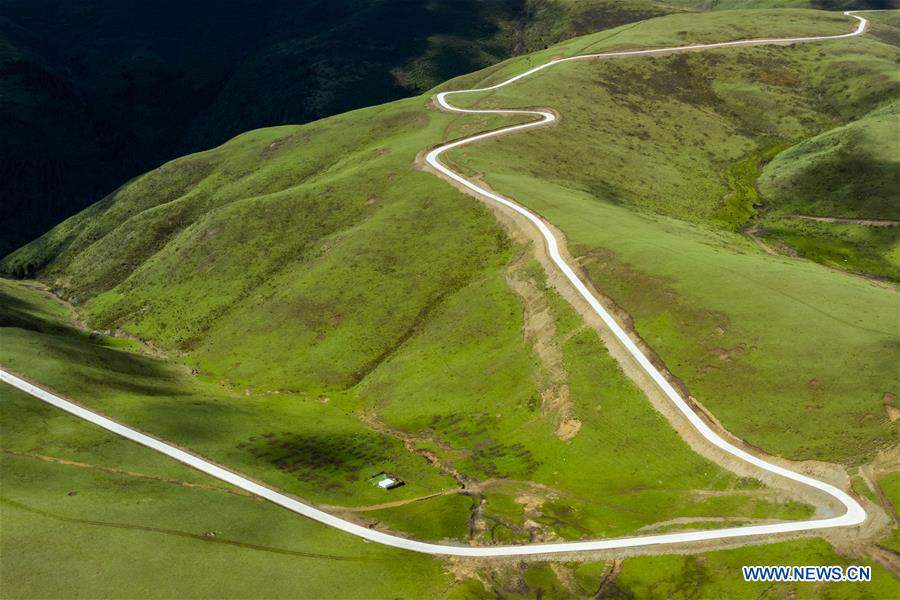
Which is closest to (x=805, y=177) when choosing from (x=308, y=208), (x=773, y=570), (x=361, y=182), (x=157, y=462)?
(x=361, y=182)

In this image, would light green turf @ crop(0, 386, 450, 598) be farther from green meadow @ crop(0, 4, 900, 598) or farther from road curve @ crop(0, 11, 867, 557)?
road curve @ crop(0, 11, 867, 557)

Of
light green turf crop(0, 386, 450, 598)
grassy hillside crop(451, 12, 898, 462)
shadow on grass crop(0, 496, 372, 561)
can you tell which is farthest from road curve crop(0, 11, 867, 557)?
shadow on grass crop(0, 496, 372, 561)

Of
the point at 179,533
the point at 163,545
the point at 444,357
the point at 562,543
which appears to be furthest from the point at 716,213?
the point at 163,545

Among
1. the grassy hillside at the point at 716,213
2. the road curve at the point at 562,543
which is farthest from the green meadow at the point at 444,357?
the road curve at the point at 562,543

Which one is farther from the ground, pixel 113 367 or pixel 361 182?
pixel 361 182

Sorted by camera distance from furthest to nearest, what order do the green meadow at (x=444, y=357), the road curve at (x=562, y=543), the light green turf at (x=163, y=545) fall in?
the green meadow at (x=444, y=357) → the road curve at (x=562, y=543) → the light green turf at (x=163, y=545)

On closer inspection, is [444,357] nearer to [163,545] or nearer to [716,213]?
[163,545]

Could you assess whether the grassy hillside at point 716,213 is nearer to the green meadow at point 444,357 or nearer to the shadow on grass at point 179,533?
the green meadow at point 444,357

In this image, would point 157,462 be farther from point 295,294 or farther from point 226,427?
point 295,294
